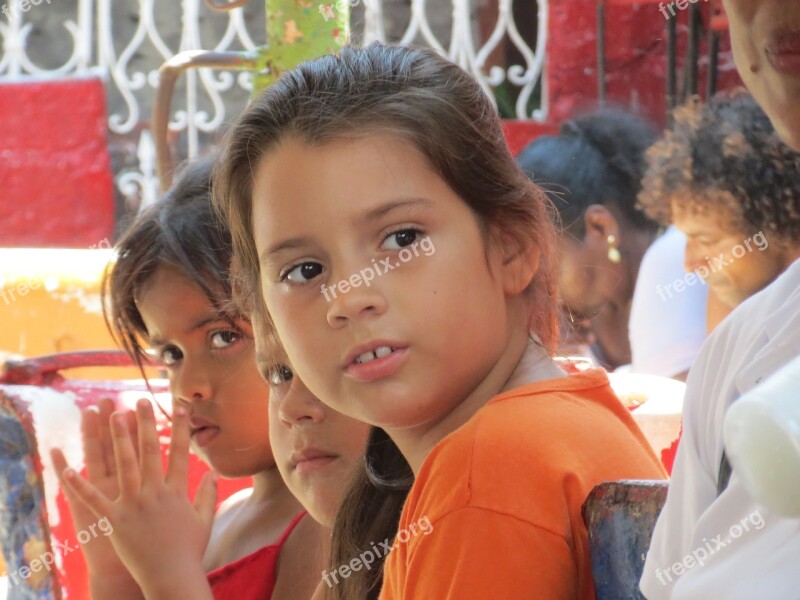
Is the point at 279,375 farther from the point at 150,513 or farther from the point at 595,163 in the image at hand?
the point at 595,163

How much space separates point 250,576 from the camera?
4.50 feet

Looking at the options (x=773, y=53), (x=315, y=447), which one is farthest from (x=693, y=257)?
(x=773, y=53)

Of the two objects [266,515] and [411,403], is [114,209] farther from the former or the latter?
[411,403]

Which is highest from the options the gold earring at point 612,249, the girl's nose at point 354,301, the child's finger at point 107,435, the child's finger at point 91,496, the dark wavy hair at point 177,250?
the girl's nose at point 354,301

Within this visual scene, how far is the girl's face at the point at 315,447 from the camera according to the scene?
1.20m

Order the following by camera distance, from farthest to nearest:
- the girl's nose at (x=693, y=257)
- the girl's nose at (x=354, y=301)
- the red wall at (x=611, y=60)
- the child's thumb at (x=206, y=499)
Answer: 1. the red wall at (x=611, y=60)
2. the girl's nose at (x=693, y=257)
3. the child's thumb at (x=206, y=499)
4. the girl's nose at (x=354, y=301)

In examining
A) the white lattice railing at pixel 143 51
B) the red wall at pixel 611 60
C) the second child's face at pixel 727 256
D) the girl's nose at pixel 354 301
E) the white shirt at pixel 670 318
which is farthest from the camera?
the white lattice railing at pixel 143 51

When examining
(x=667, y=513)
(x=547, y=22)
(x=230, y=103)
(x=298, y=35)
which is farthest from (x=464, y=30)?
(x=667, y=513)

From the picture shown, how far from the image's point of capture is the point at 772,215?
7.12 feet

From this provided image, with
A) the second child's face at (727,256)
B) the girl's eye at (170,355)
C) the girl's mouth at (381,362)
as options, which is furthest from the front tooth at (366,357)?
the second child's face at (727,256)

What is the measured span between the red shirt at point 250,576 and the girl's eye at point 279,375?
9.4 inches

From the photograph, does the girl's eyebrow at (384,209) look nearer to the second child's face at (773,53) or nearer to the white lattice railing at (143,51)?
the second child's face at (773,53)

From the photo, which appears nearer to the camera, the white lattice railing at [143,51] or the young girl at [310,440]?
the young girl at [310,440]

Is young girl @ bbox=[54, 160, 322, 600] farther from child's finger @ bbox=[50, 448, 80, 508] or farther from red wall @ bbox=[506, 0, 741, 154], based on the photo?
red wall @ bbox=[506, 0, 741, 154]
